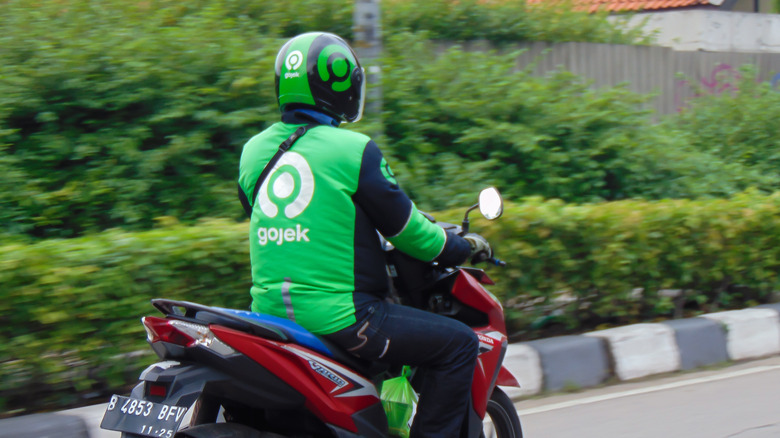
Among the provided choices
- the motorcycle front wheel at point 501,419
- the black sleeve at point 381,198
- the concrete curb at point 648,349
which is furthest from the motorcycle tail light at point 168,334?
the concrete curb at point 648,349

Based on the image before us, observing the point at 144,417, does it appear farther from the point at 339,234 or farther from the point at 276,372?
the point at 339,234

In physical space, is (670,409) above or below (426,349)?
below

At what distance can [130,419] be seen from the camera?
93.7 inches

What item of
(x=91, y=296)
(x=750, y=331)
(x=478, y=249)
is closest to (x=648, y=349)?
(x=750, y=331)

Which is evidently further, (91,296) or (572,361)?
(572,361)

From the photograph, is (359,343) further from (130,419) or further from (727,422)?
(727,422)

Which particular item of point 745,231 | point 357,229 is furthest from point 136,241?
point 745,231

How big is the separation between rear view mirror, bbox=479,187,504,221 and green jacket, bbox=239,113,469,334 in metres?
0.34

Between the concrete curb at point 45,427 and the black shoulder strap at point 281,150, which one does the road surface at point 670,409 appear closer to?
the concrete curb at point 45,427

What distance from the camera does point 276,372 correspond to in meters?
2.52

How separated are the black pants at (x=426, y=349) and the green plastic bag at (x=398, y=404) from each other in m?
0.07

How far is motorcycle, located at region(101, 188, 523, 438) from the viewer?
7.92 ft

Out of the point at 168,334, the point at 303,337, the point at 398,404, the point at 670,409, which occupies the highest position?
the point at 168,334

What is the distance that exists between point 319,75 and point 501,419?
1.56m
